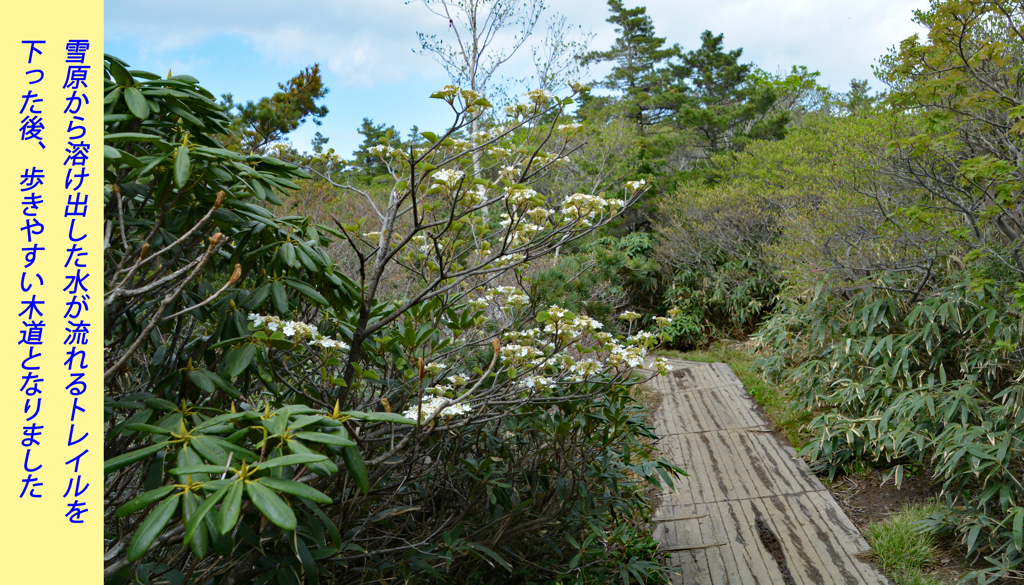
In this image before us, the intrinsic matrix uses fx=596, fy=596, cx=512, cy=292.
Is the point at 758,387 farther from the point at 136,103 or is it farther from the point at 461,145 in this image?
the point at 136,103

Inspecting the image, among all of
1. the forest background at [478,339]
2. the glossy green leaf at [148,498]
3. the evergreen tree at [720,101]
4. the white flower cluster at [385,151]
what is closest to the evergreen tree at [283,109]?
the forest background at [478,339]

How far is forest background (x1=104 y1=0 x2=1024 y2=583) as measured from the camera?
1.19 metres

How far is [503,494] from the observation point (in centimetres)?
200

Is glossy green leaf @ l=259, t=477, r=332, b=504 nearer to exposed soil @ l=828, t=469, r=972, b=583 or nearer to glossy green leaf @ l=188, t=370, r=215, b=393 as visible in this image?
glossy green leaf @ l=188, t=370, r=215, b=393

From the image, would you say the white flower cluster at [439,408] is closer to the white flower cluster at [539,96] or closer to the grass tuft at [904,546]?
the white flower cluster at [539,96]

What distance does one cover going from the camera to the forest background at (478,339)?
1188 mm

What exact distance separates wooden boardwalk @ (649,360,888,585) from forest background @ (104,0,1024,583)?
28cm

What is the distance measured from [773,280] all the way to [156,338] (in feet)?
25.5

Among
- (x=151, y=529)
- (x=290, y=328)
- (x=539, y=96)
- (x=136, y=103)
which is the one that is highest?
(x=539, y=96)

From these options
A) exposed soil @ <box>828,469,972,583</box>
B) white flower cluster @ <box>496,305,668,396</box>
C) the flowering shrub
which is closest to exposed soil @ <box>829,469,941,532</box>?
exposed soil @ <box>828,469,972,583</box>

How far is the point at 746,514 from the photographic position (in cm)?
354

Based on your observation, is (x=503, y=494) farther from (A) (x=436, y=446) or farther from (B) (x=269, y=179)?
(B) (x=269, y=179)

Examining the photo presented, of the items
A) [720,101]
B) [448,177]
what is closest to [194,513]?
[448,177]

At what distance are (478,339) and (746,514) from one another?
6.92 ft
